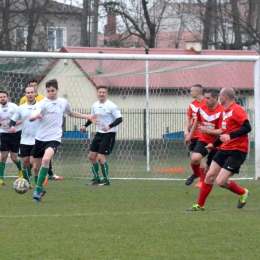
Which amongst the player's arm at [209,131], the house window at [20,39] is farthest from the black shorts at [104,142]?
the house window at [20,39]

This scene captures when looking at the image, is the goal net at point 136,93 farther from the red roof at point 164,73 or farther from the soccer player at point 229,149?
the soccer player at point 229,149

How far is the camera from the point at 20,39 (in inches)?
1046

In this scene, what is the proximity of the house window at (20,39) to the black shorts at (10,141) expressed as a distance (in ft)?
43.3

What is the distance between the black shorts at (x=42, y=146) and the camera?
1061 cm

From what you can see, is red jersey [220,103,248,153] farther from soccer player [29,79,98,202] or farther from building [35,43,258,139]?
building [35,43,258,139]

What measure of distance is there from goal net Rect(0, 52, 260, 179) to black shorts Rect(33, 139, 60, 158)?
10.0 feet

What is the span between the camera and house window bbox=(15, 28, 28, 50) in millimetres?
26438

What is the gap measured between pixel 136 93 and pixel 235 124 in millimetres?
9217

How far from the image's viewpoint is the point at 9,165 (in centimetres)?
1814

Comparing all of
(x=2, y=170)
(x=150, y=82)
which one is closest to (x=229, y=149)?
(x=2, y=170)

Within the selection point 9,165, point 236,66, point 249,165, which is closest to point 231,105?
point 249,165

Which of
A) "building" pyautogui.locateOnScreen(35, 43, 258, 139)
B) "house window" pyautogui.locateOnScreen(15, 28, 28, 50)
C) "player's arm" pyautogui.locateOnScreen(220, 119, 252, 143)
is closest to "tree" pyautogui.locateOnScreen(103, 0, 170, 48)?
"house window" pyautogui.locateOnScreen(15, 28, 28, 50)

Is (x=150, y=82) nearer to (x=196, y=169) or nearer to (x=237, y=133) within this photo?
(x=196, y=169)

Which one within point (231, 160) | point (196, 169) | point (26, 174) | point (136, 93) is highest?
point (136, 93)
